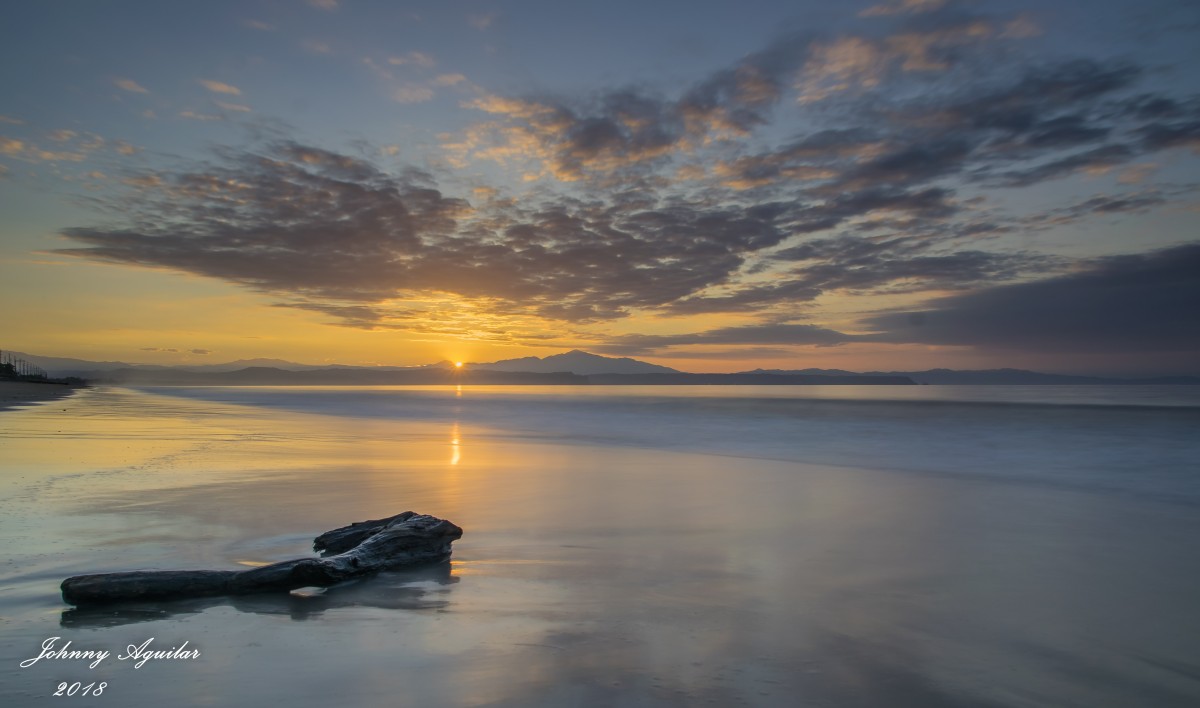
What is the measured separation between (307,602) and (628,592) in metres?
2.76

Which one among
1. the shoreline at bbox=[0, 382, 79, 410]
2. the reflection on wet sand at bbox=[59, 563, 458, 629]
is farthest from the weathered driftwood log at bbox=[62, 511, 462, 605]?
the shoreline at bbox=[0, 382, 79, 410]

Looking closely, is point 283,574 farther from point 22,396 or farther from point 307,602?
point 22,396

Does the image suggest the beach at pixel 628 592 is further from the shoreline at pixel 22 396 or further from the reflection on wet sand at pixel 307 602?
the shoreline at pixel 22 396

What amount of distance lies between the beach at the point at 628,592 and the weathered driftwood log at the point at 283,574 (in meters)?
0.14

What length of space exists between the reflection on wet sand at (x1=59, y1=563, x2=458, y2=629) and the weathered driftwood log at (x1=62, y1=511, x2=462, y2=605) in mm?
71

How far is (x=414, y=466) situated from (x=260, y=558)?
886cm

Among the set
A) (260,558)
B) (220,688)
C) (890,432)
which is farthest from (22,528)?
(890,432)

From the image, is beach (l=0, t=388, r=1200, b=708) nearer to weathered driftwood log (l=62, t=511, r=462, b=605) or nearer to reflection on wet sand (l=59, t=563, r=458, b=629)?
reflection on wet sand (l=59, t=563, r=458, b=629)

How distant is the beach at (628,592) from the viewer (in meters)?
4.21

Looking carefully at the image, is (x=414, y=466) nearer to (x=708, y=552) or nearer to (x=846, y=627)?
(x=708, y=552)

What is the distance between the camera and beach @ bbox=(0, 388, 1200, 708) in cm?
421

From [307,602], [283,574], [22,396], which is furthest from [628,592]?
[22,396]

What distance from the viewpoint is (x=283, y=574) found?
18.4ft

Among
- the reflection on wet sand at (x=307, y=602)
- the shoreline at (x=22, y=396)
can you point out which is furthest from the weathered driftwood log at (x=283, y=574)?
the shoreline at (x=22, y=396)
